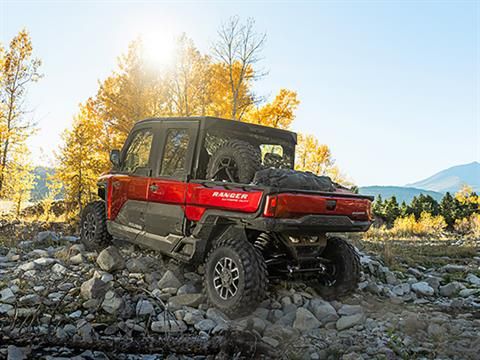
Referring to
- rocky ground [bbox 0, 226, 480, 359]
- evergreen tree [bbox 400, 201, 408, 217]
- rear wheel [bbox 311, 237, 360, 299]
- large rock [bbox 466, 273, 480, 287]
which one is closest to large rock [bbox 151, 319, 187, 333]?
rocky ground [bbox 0, 226, 480, 359]

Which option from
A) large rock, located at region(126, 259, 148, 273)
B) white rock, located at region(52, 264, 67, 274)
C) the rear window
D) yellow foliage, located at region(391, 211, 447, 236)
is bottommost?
white rock, located at region(52, 264, 67, 274)

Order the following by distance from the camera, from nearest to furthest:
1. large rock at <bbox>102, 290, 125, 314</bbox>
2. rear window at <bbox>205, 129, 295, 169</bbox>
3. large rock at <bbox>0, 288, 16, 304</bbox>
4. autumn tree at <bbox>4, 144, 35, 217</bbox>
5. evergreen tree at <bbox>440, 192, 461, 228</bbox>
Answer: large rock at <bbox>102, 290, 125, 314</bbox> < large rock at <bbox>0, 288, 16, 304</bbox> < rear window at <bbox>205, 129, 295, 169</bbox> < autumn tree at <bbox>4, 144, 35, 217</bbox> < evergreen tree at <bbox>440, 192, 461, 228</bbox>

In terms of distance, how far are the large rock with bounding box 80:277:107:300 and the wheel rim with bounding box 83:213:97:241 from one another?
2378 mm

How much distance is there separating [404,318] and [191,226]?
2.67 meters

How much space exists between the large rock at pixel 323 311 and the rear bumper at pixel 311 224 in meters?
0.91

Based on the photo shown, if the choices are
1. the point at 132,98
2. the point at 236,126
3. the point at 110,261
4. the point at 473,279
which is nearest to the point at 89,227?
the point at 110,261

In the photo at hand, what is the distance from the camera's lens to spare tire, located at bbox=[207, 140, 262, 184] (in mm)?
4684

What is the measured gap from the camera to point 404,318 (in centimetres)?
455

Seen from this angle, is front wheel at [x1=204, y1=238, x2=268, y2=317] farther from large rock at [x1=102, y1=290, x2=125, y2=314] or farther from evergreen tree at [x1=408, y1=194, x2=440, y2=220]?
evergreen tree at [x1=408, y1=194, x2=440, y2=220]

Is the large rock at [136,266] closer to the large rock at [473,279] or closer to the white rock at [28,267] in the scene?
the white rock at [28,267]

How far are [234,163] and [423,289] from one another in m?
3.63

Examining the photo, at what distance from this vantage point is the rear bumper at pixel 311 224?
13.6ft

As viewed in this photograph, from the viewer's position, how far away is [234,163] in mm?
4969

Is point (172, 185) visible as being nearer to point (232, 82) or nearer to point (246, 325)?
point (246, 325)
